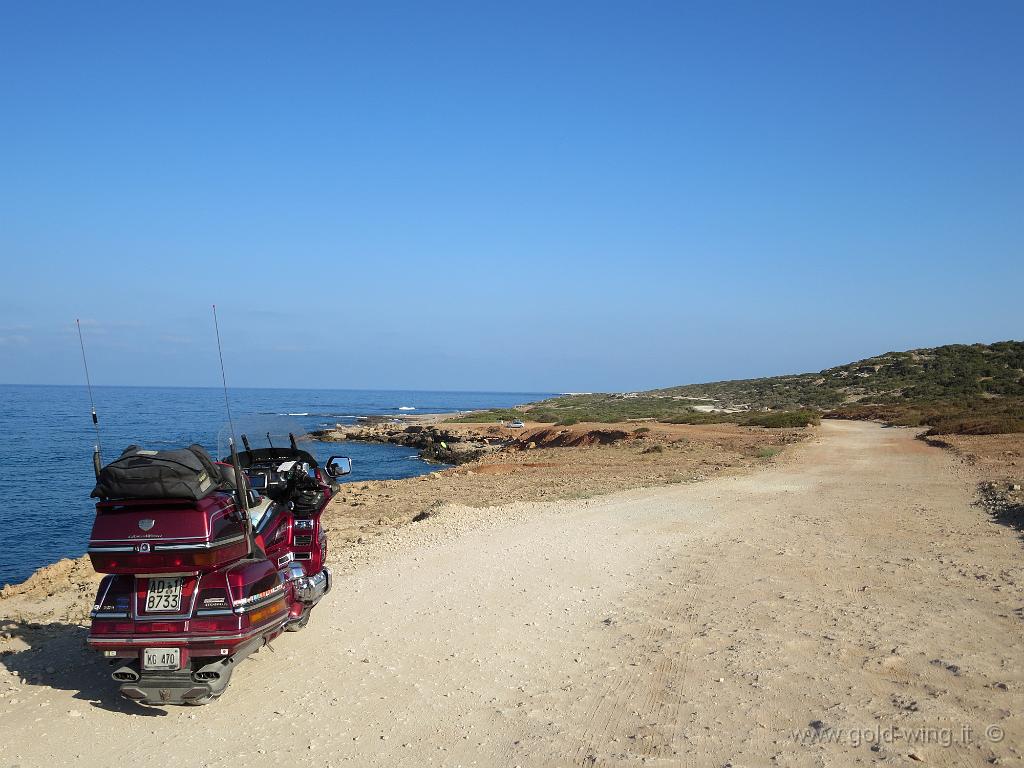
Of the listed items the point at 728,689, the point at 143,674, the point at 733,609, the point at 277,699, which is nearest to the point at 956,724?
the point at 728,689

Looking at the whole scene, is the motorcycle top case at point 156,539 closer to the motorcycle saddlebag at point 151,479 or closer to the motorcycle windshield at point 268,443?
the motorcycle saddlebag at point 151,479

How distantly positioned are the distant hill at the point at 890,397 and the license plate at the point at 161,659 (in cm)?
2841

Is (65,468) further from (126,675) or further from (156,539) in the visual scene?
(156,539)

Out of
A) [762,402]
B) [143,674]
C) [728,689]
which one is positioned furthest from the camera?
[762,402]

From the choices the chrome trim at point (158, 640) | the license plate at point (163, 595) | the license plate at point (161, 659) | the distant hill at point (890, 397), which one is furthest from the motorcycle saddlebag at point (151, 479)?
the distant hill at point (890, 397)

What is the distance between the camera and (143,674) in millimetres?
4957

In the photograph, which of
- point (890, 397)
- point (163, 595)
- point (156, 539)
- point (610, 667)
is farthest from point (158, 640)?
point (890, 397)

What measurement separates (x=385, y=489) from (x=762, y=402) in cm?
4653

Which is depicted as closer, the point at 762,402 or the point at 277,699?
the point at 277,699

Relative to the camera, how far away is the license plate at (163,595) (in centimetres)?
495

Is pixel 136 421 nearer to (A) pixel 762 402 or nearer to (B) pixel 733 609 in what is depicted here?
(A) pixel 762 402

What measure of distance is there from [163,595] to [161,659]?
42cm

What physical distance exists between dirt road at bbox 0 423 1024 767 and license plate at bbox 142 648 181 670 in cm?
45

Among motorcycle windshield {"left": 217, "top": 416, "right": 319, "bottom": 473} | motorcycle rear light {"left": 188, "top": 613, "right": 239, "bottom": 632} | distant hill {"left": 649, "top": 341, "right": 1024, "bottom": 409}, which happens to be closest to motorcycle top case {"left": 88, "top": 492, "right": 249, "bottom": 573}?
motorcycle rear light {"left": 188, "top": 613, "right": 239, "bottom": 632}
